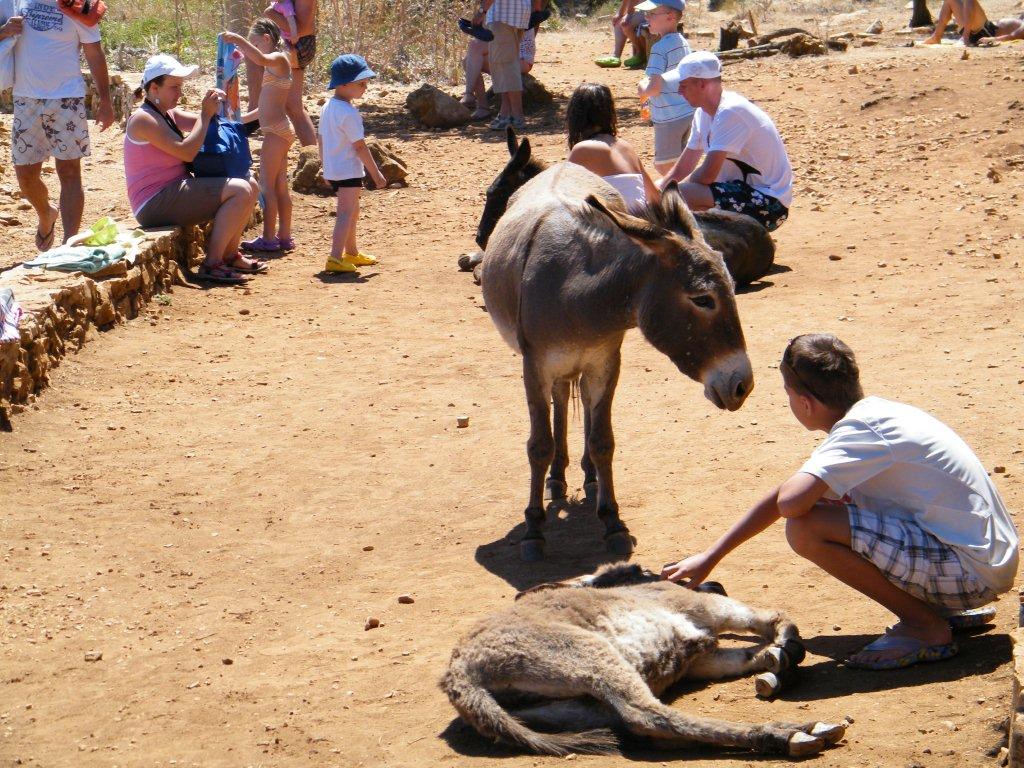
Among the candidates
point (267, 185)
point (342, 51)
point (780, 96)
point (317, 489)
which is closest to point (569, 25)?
point (342, 51)

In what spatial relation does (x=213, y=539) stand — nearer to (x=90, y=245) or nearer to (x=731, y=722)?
(x=731, y=722)

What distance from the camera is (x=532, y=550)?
558cm

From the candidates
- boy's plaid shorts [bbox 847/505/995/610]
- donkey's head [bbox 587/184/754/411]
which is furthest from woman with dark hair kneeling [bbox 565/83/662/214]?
boy's plaid shorts [bbox 847/505/995/610]

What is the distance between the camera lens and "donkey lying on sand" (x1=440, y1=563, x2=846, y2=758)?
373 centimetres

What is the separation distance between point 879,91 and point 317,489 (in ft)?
33.1

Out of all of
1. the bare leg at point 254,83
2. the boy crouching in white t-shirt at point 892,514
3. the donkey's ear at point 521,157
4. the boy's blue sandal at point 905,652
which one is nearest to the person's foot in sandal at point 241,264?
the bare leg at point 254,83

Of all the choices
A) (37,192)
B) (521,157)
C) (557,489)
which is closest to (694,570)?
(557,489)

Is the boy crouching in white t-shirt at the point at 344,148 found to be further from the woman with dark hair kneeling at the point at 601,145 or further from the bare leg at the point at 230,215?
the woman with dark hair kneeling at the point at 601,145

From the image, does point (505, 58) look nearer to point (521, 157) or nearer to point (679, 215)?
point (521, 157)

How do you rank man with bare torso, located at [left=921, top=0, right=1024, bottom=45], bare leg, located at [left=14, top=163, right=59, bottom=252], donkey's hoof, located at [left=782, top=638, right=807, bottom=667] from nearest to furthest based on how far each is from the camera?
donkey's hoof, located at [left=782, top=638, right=807, bottom=667], bare leg, located at [left=14, top=163, right=59, bottom=252], man with bare torso, located at [left=921, top=0, right=1024, bottom=45]

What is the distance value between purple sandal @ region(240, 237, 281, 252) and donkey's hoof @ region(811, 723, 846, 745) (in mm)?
8506

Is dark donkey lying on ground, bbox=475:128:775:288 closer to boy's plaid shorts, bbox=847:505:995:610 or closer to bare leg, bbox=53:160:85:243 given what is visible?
bare leg, bbox=53:160:85:243

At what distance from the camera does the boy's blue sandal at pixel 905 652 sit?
411 cm

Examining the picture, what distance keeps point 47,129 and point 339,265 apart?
256 cm
